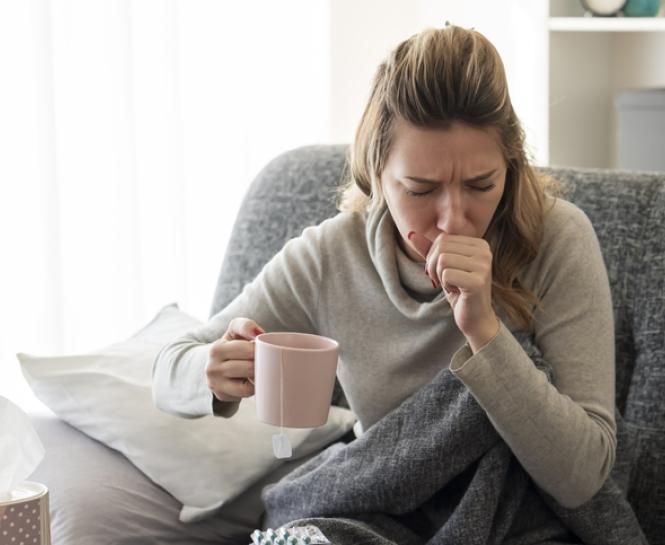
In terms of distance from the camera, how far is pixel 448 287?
131 centimetres

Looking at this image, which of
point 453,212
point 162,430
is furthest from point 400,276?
point 162,430

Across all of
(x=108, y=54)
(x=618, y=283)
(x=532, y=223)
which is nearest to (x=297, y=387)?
(x=532, y=223)

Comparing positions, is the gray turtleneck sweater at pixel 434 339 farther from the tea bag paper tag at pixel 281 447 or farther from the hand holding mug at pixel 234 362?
the tea bag paper tag at pixel 281 447

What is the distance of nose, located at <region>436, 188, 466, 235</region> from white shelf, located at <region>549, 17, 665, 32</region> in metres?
1.26

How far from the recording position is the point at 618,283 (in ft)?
5.42

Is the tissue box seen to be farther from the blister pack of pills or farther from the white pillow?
the white pillow

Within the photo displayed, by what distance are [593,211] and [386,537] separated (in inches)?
24.0

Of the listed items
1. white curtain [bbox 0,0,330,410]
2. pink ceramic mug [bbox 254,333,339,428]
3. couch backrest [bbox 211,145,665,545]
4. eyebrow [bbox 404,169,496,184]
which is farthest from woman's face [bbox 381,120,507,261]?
white curtain [bbox 0,0,330,410]

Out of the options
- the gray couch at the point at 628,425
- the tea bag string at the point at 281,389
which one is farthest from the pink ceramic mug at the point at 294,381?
the gray couch at the point at 628,425

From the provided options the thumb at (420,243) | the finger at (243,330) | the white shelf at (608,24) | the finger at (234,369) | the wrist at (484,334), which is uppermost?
the white shelf at (608,24)

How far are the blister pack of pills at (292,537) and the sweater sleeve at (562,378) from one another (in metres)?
0.25

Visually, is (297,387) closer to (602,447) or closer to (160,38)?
(602,447)

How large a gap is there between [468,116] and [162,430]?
70 centimetres

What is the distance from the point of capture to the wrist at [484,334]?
4.28ft
